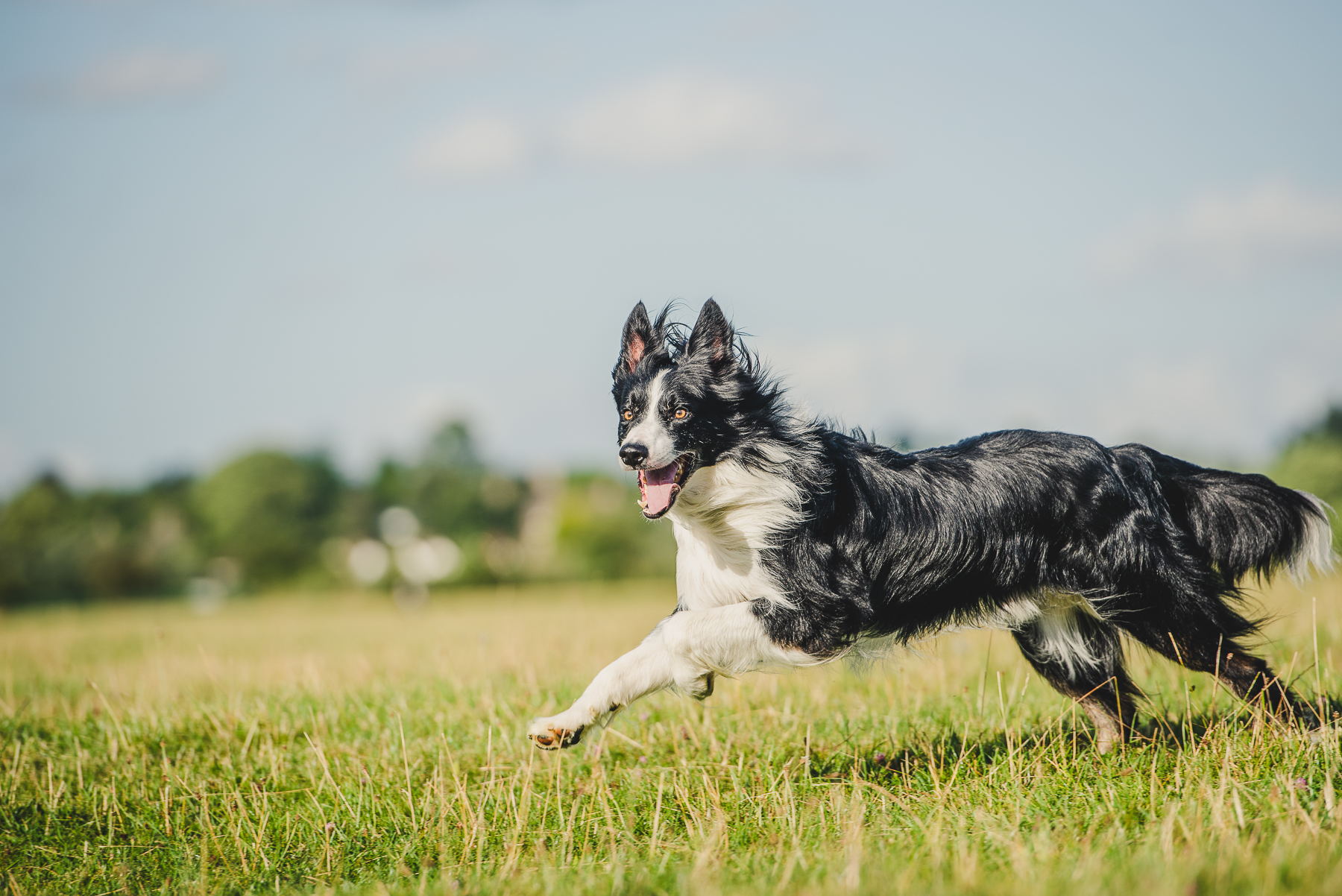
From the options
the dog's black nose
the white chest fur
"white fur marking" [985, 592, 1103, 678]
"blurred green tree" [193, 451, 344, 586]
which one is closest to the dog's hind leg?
"white fur marking" [985, 592, 1103, 678]

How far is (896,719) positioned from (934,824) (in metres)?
1.74

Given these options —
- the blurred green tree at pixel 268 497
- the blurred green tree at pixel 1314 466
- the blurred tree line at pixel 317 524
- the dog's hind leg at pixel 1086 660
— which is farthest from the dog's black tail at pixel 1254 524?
the blurred green tree at pixel 268 497

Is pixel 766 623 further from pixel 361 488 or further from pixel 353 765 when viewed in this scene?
pixel 361 488

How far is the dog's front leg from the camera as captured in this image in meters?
4.03

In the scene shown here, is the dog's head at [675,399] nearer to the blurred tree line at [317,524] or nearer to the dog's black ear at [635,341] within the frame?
the dog's black ear at [635,341]

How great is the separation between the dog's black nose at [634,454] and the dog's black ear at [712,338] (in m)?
0.63

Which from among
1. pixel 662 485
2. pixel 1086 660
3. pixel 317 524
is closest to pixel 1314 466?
pixel 1086 660

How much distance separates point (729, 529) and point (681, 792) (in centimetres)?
115

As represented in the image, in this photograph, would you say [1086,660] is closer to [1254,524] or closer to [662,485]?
[1254,524]

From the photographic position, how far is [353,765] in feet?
16.0

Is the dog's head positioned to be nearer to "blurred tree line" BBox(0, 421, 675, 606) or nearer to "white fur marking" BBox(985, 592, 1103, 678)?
"white fur marking" BBox(985, 592, 1103, 678)

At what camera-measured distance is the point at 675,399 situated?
4547mm

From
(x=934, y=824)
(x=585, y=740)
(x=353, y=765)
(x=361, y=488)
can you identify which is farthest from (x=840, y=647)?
(x=361, y=488)

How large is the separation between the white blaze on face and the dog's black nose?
1 centimetres
